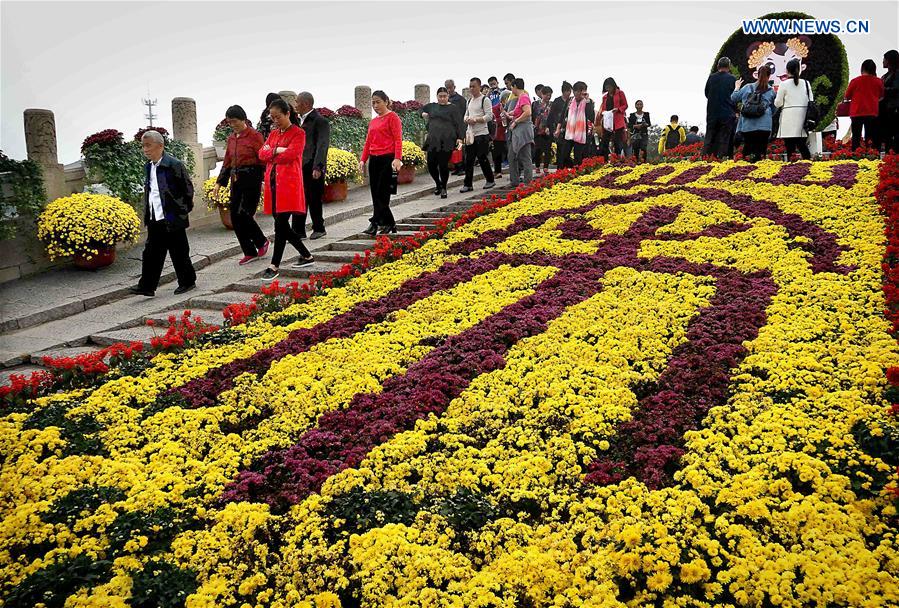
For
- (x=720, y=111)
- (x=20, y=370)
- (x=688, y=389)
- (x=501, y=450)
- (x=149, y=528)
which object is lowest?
(x=149, y=528)

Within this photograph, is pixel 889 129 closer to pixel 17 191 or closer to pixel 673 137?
pixel 673 137

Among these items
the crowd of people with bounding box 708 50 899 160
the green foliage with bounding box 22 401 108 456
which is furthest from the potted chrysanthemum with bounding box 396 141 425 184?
the green foliage with bounding box 22 401 108 456

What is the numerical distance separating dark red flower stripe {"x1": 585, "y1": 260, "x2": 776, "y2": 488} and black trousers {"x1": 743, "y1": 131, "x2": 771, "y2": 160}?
682 cm

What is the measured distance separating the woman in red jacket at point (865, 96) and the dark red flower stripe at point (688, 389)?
7849mm

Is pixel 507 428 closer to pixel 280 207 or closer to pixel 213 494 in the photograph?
pixel 213 494

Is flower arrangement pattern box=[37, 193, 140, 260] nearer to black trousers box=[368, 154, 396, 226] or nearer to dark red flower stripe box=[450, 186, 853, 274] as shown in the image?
black trousers box=[368, 154, 396, 226]

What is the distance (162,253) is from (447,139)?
5.74 m

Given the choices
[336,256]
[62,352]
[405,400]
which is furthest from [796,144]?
[62,352]

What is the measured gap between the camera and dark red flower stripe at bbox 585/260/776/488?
4.65 metres

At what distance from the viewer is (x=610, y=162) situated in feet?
51.4

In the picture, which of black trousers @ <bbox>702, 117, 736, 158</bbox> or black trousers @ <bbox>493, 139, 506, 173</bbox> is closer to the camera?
black trousers @ <bbox>702, 117, 736, 158</bbox>

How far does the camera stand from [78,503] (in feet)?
15.4

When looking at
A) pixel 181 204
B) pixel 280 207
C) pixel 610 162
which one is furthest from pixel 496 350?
pixel 610 162

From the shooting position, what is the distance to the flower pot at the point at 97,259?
11047mm
